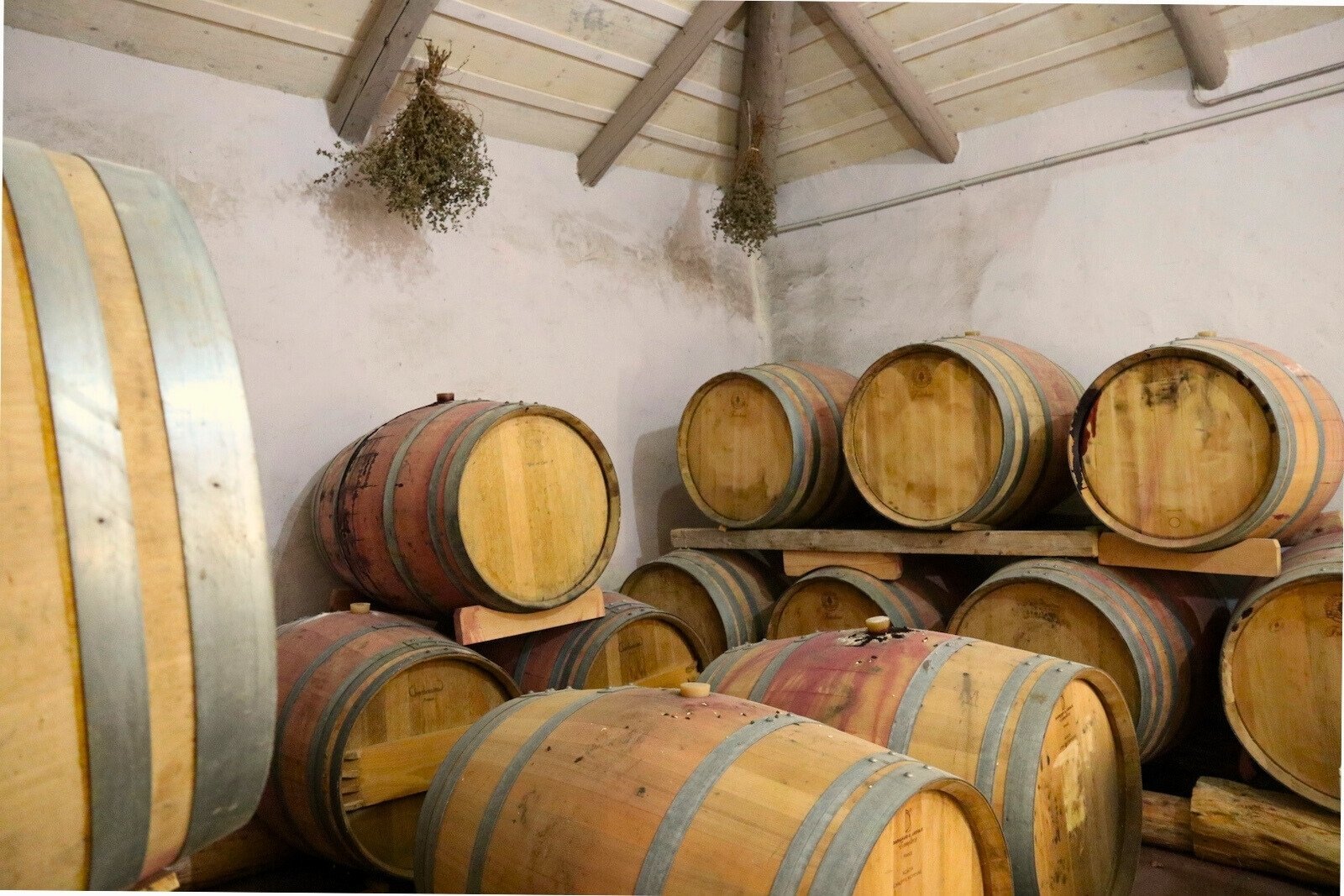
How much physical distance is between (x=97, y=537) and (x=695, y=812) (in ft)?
3.34

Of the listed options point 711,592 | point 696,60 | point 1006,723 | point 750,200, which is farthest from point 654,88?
point 1006,723

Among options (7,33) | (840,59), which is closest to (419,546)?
(7,33)

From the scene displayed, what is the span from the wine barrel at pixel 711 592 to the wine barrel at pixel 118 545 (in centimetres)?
288

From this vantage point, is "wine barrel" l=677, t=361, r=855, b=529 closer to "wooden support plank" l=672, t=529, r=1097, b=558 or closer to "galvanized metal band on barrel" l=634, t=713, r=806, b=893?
"wooden support plank" l=672, t=529, r=1097, b=558

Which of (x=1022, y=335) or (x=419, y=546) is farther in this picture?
(x=1022, y=335)

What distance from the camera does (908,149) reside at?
508cm

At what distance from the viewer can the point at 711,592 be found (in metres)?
4.01

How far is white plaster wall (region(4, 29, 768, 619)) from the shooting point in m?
3.41

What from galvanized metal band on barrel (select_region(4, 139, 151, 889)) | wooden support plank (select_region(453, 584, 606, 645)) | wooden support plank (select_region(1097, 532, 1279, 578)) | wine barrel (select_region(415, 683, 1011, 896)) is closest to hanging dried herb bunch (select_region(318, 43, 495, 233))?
wooden support plank (select_region(453, 584, 606, 645))

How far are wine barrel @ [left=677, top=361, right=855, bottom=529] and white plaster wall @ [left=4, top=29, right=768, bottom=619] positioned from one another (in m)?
0.63

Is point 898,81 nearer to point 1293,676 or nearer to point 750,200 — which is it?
point 750,200

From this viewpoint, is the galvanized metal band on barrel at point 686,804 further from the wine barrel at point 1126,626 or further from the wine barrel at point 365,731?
the wine barrel at point 1126,626

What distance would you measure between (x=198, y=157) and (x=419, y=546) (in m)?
1.82

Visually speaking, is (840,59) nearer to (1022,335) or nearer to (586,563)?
(1022,335)
